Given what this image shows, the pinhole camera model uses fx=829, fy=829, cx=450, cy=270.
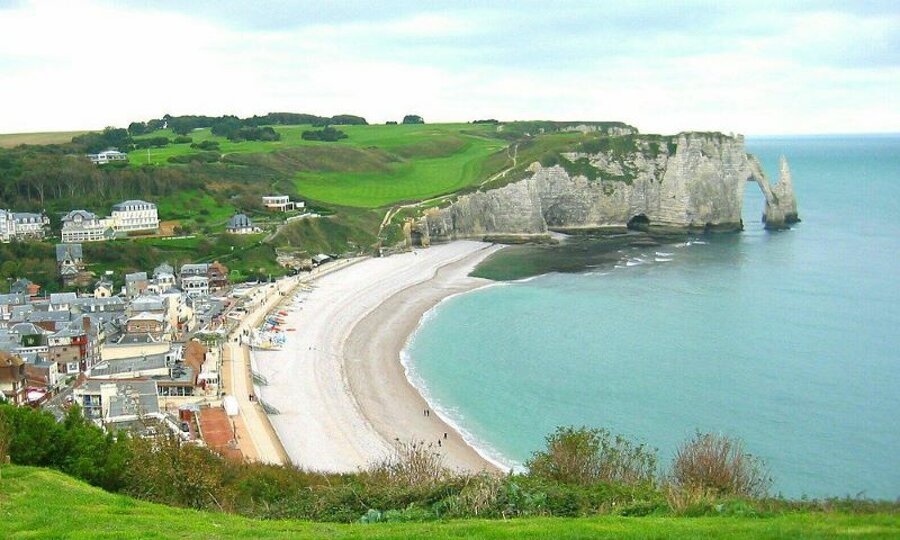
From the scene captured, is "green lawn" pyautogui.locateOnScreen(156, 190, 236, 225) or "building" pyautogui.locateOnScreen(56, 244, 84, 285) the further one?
"green lawn" pyautogui.locateOnScreen(156, 190, 236, 225)

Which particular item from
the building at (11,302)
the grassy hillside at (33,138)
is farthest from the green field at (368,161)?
the building at (11,302)

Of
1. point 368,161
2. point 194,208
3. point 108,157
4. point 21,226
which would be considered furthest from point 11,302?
point 368,161

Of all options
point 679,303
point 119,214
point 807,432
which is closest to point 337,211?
point 119,214

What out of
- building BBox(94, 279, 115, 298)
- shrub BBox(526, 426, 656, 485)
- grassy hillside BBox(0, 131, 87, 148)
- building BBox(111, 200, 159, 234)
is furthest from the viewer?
grassy hillside BBox(0, 131, 87, 148)

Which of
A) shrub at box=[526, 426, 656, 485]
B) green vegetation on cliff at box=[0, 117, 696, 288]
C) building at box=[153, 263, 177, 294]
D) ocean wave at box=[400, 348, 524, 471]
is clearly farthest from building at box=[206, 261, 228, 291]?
shrub at box=[526, 426, 656, 485]

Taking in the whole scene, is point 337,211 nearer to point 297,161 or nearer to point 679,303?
point 297,161

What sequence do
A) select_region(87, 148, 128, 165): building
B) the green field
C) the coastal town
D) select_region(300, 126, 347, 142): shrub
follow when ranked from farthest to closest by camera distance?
select_region(300, 126, 347, 142): shrub < the green field < select_region(87, 148, 128, 165): building < the coastal town

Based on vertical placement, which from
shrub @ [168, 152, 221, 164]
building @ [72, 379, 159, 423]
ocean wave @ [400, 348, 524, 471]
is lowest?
ocean wave @ [400, 348, 524, 471]

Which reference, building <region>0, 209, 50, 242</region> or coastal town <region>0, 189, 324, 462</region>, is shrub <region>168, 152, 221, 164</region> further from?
coastal town <region>0, 189, 324, 462</region>
